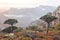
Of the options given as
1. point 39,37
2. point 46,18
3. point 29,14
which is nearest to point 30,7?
point 29,14

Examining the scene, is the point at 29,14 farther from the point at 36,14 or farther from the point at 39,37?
the point at 39,37

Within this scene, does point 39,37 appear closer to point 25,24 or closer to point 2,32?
point 2,32

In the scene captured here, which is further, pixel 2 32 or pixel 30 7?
pixel 30 7

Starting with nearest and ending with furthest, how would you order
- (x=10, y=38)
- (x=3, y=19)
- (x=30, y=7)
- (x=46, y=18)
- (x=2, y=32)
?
(x=10, y=38) < (x=46, y=18) < (x=2, y=32) < (x=3, y=19) < (x=30, y=7)

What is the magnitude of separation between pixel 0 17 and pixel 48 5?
5.85m

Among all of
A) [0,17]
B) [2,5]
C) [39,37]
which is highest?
[2,5]

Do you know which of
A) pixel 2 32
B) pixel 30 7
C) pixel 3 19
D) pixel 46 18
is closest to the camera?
pixel 46 18

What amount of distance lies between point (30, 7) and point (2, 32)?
17.0 feet

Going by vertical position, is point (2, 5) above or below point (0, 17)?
above

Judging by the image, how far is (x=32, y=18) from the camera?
72.3 ft

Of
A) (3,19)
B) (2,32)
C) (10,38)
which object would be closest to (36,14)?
(3,19)

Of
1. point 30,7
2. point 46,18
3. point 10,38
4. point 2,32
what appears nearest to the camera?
point 10,38

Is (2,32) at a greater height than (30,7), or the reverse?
(30,7)

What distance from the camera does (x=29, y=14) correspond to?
21.6 m
